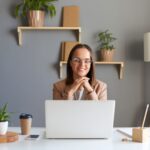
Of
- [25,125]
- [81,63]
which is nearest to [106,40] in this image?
[81,63]

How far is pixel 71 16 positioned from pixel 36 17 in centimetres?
40

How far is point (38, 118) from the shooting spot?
355 cm

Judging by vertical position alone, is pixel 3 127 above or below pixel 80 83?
below

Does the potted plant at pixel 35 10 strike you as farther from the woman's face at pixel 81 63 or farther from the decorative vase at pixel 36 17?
the woman's face at pixel 81 63

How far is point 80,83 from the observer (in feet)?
6.69

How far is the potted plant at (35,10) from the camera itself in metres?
3.35

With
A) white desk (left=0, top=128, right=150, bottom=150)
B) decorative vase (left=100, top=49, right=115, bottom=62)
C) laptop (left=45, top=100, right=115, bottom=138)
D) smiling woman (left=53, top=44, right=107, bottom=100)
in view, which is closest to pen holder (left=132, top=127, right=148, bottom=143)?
white desk (left=0, top=128, right=150, bottom=150)

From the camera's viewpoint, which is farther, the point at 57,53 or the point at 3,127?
the point at 57,53

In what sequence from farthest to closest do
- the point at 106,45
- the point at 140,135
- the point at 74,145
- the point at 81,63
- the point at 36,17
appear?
the point at 106,45
the point at 36,17
the point at 81,63
the point at 140,135
the point at 74,145

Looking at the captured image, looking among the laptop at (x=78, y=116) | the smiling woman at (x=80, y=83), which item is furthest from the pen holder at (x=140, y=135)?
the smiling woman at (x=80, y=83)

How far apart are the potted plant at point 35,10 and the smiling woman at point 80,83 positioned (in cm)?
120

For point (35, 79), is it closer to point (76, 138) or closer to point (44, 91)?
point (44, 91)

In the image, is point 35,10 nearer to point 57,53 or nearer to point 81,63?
point 57,53

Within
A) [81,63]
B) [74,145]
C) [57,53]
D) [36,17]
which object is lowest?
[74,145]
